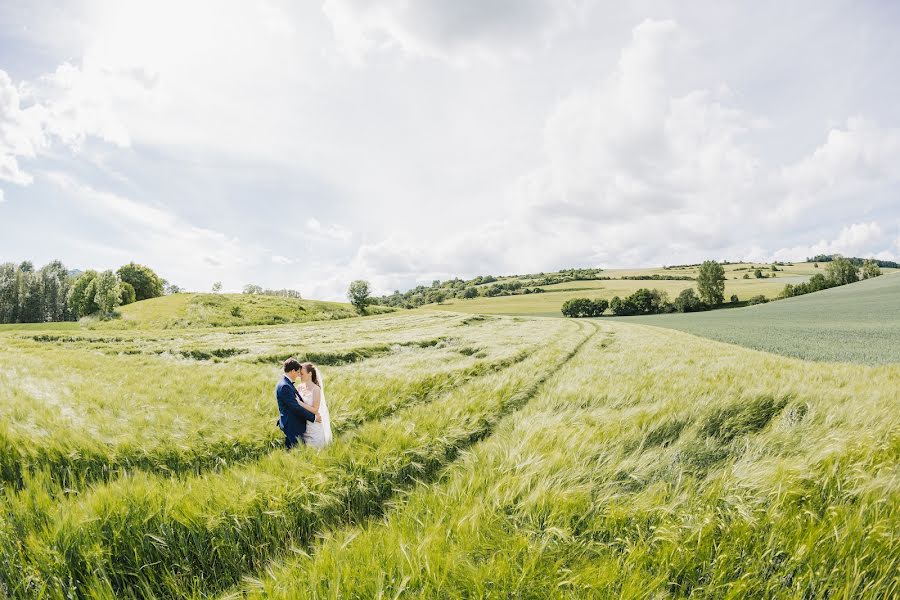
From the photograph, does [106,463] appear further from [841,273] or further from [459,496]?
[841,273]

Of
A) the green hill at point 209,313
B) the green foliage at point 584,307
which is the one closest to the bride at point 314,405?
the green hill at point 209,313

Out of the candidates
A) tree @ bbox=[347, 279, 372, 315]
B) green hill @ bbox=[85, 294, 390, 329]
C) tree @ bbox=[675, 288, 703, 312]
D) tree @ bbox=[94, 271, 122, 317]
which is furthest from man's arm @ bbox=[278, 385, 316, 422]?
tree @ bbox=[675, 288, 703, 312]

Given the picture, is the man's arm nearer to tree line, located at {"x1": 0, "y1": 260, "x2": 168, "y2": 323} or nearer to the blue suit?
the blue suit

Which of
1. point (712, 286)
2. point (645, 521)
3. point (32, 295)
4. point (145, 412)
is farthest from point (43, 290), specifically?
point (712, 286)

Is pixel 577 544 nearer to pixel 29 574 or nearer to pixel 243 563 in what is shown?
pixel 243 563

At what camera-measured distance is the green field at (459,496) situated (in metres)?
2.14

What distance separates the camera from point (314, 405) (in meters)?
4.75

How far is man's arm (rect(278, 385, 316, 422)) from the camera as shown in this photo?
452 cm

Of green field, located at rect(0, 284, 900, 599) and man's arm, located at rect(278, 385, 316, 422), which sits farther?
man's arm, located at rect(278, 385, 316, 422)

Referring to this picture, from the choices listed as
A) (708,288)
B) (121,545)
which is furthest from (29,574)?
(708,288)

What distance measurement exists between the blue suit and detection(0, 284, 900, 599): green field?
438 millimetres

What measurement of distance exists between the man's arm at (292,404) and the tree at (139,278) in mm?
83087

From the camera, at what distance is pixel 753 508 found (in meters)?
2.65

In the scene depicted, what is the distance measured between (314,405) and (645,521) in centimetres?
399
